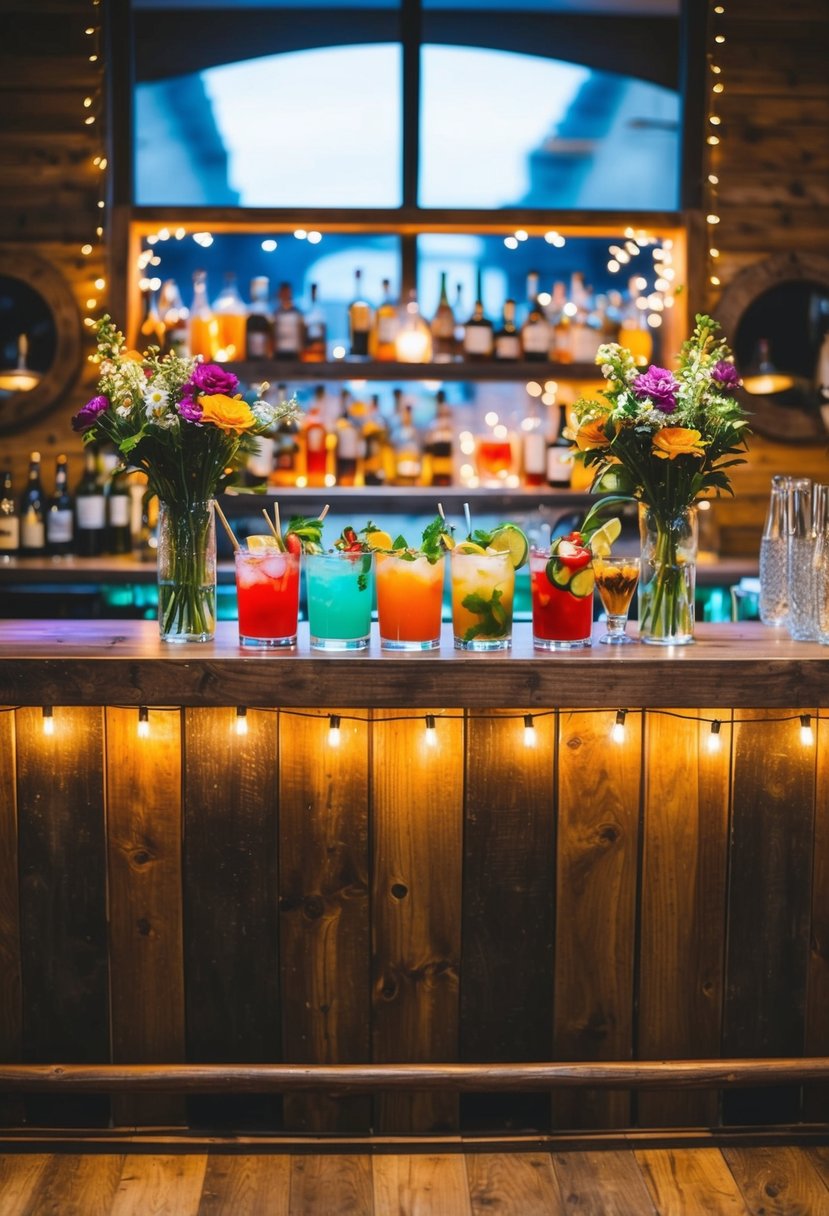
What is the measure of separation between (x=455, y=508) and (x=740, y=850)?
6.93 feet

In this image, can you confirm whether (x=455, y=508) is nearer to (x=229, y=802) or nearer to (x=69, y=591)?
(x=69, y=591)

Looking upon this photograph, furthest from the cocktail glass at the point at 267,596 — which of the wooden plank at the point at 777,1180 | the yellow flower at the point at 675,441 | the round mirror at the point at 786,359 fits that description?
the round mirror at the point at 786,359

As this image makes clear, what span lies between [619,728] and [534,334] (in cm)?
222

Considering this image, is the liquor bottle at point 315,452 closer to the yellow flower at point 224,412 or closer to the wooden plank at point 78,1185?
the yellow flower at point 224,412

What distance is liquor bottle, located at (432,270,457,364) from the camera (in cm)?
404

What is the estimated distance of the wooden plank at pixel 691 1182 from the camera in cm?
183

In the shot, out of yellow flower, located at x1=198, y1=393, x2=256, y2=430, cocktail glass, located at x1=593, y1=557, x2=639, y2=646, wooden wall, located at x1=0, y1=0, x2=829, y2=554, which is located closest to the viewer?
yellow flower, located at x1=198, y1=393, x2=256, y2=430

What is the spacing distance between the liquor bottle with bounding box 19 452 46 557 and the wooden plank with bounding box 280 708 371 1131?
2247 millimetres

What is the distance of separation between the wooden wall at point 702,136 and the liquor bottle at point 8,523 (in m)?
0.05

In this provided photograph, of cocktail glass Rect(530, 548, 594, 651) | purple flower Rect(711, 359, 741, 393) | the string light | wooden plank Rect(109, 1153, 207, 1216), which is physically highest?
purple flower Rect(711, 359, 741, 393)

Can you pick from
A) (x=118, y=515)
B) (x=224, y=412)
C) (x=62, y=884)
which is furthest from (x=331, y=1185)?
(x=118, y=515)

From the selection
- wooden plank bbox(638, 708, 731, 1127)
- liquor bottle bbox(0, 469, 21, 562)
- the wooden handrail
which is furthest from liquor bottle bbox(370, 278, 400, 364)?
the wooden handrail

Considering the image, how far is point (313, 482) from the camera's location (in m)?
4.00

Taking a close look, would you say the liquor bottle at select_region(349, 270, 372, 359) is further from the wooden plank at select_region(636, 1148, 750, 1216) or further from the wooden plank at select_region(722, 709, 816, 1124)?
the wooden plank at select_region(636, 1148, 750, 1216)
